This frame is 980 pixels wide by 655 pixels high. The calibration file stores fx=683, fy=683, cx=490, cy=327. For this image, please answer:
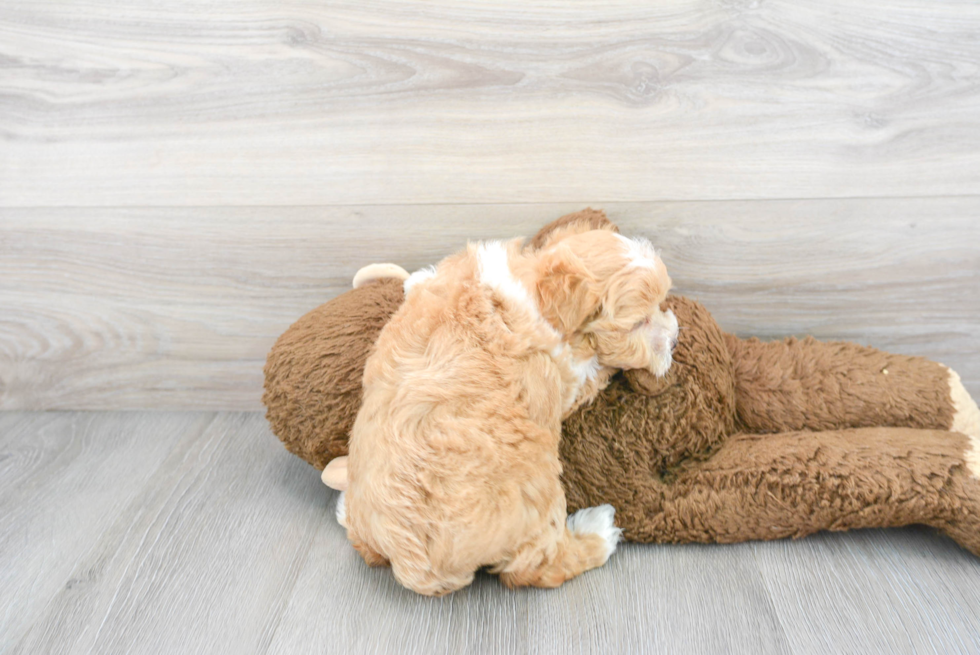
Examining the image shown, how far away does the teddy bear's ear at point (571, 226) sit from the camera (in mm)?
1270

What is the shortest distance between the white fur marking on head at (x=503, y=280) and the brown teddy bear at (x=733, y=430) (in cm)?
28

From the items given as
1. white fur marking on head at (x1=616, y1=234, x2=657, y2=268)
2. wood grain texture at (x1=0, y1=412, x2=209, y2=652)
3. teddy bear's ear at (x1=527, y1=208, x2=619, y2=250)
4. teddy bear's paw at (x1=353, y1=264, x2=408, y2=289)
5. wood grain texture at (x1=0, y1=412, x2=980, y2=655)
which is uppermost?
white fur marking on head at (x1=616, y1=234, x2=657, y2=268)

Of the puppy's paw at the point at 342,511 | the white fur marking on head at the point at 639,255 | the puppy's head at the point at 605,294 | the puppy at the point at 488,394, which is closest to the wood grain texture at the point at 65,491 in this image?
the puppy's paw at the point at 342,511

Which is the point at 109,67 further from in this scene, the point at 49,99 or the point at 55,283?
the point at 55,283

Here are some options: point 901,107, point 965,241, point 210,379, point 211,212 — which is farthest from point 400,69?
point 965,241

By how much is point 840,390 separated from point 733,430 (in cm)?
23

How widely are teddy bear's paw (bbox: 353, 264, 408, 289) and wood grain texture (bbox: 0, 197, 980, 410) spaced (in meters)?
0.08

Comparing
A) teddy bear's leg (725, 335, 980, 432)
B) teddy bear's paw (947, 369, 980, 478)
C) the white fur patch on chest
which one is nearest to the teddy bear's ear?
the white fur patch on chest

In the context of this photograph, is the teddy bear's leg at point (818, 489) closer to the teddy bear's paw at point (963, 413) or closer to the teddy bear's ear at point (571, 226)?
→ the teddy bear's paw at point (963, 413)

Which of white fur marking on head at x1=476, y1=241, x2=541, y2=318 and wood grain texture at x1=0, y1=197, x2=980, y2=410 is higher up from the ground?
white fur marking on head at x1=476, y1=241, x2=541, y2=318

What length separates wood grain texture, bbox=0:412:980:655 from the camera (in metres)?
1.12

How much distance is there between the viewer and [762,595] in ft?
3.87

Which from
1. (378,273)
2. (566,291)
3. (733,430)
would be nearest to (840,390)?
(733,430)

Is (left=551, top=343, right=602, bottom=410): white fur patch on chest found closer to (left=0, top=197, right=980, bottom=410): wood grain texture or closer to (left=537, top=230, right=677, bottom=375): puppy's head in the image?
(left=537, top=230, right=677, bottom=375): puppy's head
